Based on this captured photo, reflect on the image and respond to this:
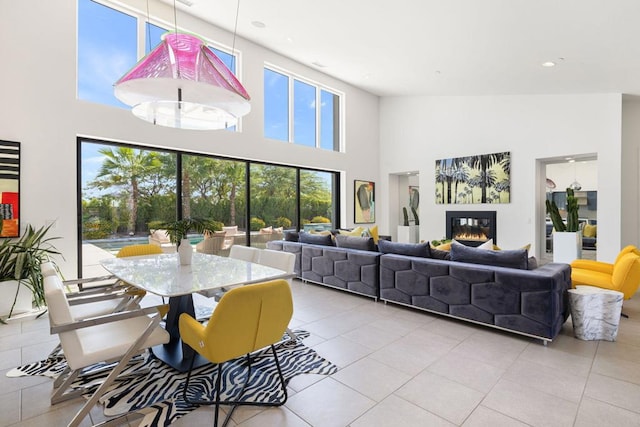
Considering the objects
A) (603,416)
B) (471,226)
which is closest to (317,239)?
(603,416)

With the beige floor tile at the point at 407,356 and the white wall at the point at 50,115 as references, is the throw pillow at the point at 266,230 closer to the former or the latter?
the white wall at the point at 50,115

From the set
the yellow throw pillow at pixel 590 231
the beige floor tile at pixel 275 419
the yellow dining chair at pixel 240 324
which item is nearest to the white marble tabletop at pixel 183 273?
the yellow dining chair at pixel 240 324

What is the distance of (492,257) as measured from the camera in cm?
333

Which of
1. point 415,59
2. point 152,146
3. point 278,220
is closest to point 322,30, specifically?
point 415,59

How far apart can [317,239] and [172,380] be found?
3228mm

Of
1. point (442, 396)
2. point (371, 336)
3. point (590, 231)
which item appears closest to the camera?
point (442, 396)

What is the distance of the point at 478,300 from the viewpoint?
10.7 feet

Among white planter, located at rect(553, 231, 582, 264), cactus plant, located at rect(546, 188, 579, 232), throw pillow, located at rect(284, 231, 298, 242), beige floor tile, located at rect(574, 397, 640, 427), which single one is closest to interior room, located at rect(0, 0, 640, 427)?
beige floor tile, located at rect(574, 397, 640, 427)

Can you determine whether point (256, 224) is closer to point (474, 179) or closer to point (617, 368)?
point (474, 179)

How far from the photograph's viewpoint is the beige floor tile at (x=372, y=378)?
7.38 feet

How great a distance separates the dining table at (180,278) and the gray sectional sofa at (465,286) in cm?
180

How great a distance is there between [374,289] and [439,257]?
3.18ft

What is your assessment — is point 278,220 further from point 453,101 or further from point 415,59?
point 453,101

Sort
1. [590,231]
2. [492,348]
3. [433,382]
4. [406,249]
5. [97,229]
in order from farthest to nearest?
[590,231]
[97,229]
[406,249]
[492,348]
[433,382]
